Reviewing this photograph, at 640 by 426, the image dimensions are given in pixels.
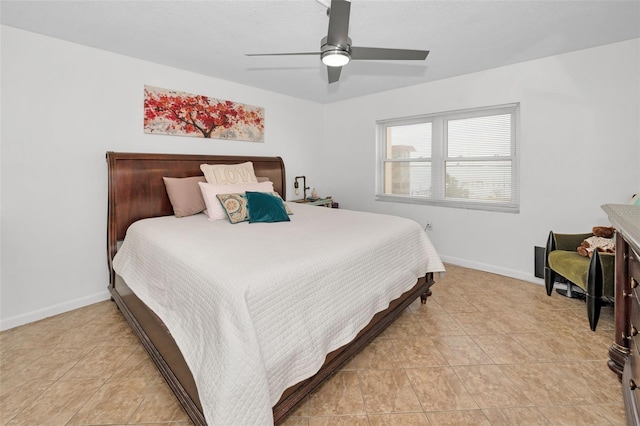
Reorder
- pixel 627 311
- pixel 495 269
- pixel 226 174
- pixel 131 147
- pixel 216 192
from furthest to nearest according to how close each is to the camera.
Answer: pixel 495 269 < pixel 226 174 < pixel 131 147 < pixel 216 192 < pixel 627 311

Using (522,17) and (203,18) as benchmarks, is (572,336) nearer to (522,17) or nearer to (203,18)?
(522,17)

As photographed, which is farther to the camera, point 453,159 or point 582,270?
point 453,159

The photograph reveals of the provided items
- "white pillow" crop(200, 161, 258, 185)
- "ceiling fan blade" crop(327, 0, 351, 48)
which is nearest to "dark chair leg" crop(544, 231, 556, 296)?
"ceiling fan blade" crop(327, 0, 351, 48)

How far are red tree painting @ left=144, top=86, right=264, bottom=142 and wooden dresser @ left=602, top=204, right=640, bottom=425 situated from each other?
11.7 ft

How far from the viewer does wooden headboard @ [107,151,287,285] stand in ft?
9.06

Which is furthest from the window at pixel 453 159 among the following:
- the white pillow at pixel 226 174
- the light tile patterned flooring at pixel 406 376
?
the white pillow at pixel 226 174

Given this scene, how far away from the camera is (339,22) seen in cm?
172

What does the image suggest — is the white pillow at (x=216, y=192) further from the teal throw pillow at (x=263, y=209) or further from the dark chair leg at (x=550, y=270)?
the dark chair leg at (x=550, y=270)

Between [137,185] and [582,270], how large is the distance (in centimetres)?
392

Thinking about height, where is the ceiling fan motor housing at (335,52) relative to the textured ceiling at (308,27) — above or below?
below

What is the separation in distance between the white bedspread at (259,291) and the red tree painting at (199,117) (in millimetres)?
1308

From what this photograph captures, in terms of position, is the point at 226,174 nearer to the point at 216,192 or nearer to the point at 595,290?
the point at 216,192

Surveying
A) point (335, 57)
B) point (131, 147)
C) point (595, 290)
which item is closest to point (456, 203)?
point (595, 290)

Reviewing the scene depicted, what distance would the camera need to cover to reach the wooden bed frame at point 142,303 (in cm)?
148
